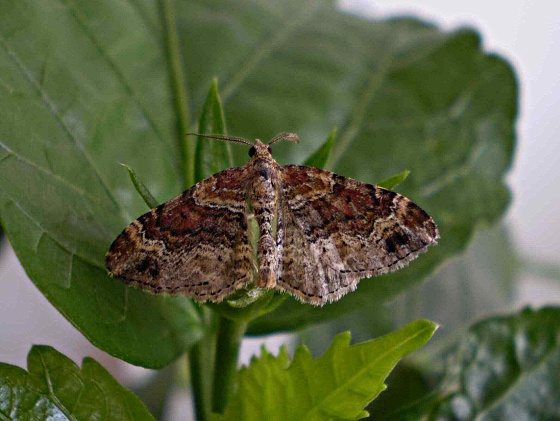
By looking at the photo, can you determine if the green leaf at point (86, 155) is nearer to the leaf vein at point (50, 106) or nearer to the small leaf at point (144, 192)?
the leaf vein at point (50, 106)

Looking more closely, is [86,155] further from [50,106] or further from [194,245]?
[194,245]

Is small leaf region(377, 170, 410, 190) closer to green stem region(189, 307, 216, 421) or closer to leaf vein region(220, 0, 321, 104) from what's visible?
green stem region(189, 307, 216, 421)

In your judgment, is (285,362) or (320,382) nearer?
(320,382)

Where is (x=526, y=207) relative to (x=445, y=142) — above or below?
above

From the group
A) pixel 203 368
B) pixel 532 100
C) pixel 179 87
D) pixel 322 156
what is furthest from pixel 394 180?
pixel 532 100

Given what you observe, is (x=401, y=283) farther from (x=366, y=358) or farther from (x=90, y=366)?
(x=90, y=366)

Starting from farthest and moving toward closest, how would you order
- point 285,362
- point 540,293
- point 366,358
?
point 540,293
point 285,362
point 366,358

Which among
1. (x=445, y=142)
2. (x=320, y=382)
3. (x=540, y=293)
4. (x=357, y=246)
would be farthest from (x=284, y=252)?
→ (x=540, y=293)
